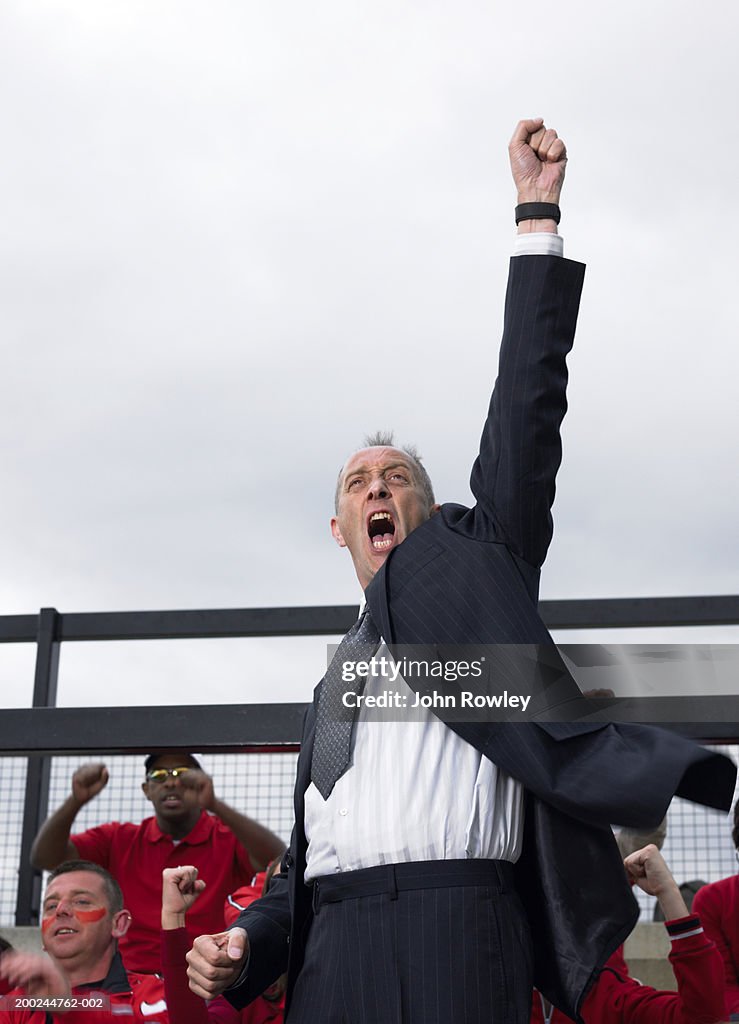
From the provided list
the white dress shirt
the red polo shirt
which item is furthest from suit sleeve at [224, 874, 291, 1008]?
the red polo shirt

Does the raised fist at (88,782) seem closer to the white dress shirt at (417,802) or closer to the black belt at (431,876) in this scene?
the white dress shirt at (417,802)

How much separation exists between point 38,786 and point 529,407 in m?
3.49

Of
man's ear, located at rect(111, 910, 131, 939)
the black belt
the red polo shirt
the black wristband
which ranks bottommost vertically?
the black belt

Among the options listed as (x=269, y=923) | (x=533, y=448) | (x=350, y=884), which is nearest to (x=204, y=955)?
(x=269, y=923)

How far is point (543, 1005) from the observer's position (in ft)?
10.7

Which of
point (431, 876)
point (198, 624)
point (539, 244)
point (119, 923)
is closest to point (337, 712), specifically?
point (431, 876)

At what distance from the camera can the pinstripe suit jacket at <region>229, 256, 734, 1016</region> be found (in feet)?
5.92

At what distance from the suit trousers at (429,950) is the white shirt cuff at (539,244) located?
1.06 m

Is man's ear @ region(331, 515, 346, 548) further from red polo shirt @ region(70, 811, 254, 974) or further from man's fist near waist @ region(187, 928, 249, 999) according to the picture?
red polo shirt @ region(70, 811, 254, 974)

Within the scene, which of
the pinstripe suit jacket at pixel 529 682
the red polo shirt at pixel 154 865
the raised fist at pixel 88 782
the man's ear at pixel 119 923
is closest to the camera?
the pinstripe suit jacket at pixel 529 682

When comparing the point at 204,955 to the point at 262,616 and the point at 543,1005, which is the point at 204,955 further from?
the point at 262,616

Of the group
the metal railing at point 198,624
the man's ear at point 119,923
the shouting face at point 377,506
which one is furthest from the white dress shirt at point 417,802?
the metal railing at point 198,624

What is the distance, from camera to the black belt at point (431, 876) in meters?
1.88

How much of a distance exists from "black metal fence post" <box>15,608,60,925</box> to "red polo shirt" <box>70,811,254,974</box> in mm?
240
